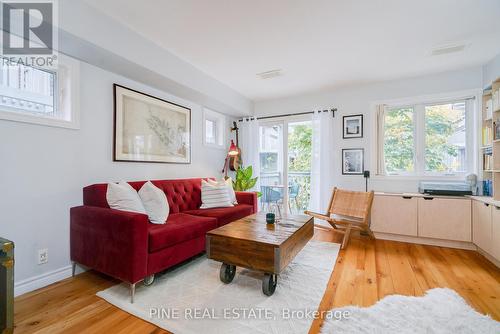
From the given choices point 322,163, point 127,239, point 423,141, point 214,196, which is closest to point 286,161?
point 322,163

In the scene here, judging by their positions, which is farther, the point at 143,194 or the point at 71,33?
the point at 143,194

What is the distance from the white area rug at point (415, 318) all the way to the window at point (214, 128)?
3.26 m

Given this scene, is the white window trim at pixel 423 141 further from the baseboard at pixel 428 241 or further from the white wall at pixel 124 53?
the white wall at pixel 124 53

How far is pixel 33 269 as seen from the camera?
198 centimetres

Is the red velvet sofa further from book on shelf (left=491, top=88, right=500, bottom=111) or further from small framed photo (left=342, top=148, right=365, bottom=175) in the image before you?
book on shelf (left=491, top=88, right=500, bottom=111)

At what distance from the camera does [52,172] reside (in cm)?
211

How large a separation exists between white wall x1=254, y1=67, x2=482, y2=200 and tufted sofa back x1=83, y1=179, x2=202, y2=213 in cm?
230

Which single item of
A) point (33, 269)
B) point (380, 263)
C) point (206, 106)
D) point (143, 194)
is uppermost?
point (206, 106)

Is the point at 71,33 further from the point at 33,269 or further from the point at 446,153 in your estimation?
the point at 446,153

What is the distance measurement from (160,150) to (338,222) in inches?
104

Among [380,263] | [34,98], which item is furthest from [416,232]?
[34,98]

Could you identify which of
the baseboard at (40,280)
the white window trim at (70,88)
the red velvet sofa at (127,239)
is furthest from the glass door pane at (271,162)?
the baseboard at (40,280)

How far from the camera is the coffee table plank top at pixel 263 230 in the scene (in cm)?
187

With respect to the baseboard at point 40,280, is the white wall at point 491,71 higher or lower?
higher
